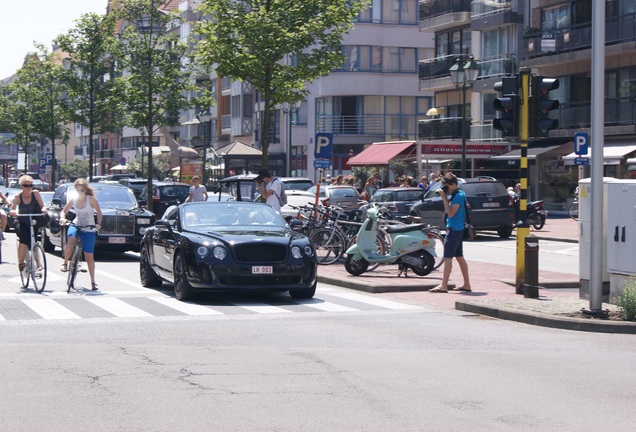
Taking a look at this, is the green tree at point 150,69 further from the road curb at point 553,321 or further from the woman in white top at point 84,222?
the road curb at point 553,321

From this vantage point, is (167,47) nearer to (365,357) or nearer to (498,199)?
(498,199)

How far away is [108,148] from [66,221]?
394ft

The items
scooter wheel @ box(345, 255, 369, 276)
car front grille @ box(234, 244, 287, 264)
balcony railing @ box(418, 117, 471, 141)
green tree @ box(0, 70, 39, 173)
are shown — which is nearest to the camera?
car front grille @ box(234, 244, 287, 264)

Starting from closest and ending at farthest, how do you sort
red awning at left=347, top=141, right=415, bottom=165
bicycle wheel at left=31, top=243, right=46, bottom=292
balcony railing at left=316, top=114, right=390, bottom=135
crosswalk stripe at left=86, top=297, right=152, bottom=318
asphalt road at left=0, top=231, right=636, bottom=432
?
asphalt road at left=0, top=231, right=636, bottom=432
crosswalk stripe at left=86, top=297, right=152, bottom=318
bicycle wheel at left=31, top=243, right=46, bottom=292
red awning at left=347, top=141, right=415, bottom=165
balcony railing at left=316, top=114, right=390, bottom=135

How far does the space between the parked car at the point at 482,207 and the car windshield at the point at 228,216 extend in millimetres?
16805

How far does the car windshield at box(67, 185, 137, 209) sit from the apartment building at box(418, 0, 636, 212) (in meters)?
18.1

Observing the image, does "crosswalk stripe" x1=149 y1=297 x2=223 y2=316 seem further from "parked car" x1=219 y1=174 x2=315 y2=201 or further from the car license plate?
"parked car" x1=219 y1=174 x2=315 y2=201

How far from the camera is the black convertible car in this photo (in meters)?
15.5

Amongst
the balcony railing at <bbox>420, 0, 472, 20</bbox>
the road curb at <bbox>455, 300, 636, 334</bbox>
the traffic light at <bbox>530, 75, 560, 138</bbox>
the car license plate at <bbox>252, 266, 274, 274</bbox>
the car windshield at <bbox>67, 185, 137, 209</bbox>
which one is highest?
the balcony railing at <bbox>420, 0, 472, 20</bbox>

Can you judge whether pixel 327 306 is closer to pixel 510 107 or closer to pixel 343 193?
pixel 510 107

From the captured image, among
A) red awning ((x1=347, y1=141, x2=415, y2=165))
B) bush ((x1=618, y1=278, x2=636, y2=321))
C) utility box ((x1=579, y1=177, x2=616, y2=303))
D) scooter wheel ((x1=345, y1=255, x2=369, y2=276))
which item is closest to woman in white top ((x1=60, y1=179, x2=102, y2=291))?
scooter wheel ((x1=345, y1=255, x2=369, y2=276))

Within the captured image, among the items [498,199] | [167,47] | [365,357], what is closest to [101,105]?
[167,47]

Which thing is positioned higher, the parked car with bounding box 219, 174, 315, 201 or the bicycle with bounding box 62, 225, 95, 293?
the parked car with bounding box 219, 174, 315, 201

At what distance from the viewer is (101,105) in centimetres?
5791
